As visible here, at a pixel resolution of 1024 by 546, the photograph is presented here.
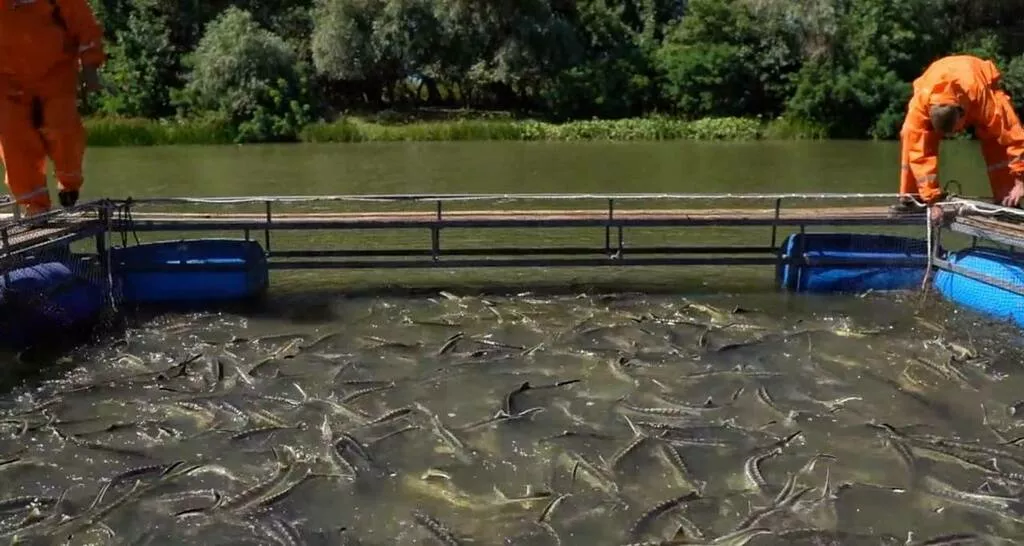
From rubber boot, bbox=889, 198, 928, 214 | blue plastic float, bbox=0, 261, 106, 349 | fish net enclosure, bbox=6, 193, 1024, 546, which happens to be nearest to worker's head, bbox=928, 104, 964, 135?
rubber boot, bbox=889, 198, 928, 214

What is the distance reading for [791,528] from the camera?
5688mm

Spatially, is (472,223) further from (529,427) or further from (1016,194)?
(1016,194)

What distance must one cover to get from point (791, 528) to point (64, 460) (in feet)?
16.4

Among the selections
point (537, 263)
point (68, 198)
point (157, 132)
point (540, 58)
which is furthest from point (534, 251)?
point (540, 58)

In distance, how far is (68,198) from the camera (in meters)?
10.3

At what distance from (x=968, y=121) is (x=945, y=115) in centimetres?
77

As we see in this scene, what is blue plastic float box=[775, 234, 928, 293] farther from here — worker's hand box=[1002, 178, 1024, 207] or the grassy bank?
the grassy bank

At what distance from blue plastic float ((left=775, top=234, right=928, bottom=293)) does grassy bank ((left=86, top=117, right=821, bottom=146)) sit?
85.0 ft

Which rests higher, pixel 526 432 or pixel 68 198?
pixel 68 198

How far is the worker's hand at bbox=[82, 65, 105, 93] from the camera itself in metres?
9.90

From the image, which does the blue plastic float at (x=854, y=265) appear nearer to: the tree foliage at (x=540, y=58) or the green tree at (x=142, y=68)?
the tree foliage at (x=540, y=58)

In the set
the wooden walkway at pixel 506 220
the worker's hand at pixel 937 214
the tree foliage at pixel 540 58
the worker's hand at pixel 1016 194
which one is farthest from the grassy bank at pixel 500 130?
the worker's hand at pixel 1016 194

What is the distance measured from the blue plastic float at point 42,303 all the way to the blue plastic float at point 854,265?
26.2 feet

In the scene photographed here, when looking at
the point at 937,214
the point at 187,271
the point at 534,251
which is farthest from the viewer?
the point at 534,251
